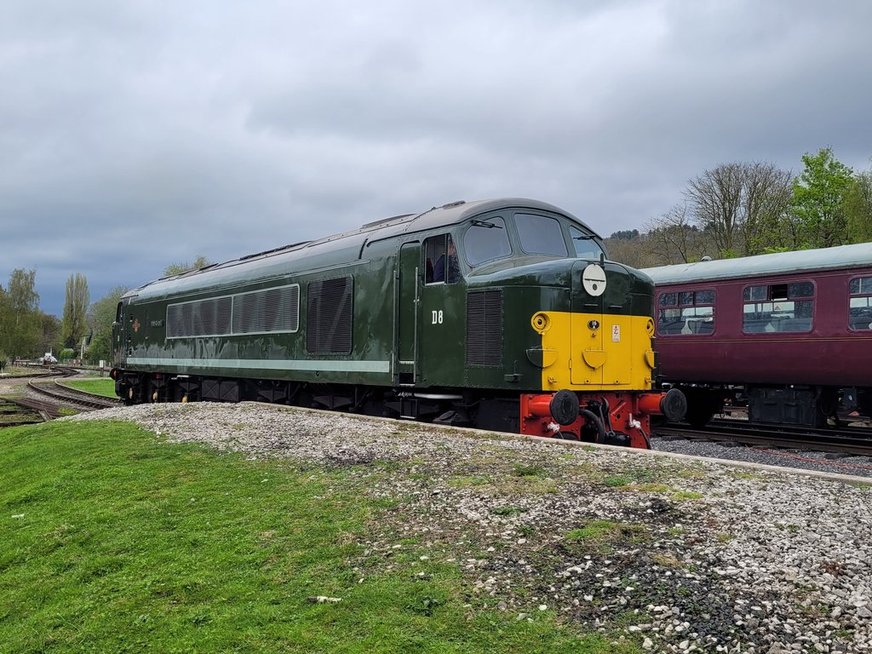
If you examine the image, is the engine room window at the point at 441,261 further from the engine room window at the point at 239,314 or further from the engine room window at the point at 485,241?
the engine room window at the point at 239,314

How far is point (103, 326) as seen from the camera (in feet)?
264

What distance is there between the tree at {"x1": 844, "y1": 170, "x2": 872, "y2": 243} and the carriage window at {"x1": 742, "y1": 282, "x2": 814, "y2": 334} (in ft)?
62.7

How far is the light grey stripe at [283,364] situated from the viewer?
36.9 feet

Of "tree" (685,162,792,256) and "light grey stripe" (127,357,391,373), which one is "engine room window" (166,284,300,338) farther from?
"tree" (685,162,792,256)

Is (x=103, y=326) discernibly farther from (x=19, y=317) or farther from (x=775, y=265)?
(x=775, y=265)

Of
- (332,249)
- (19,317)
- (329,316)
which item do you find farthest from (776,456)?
(19,317)

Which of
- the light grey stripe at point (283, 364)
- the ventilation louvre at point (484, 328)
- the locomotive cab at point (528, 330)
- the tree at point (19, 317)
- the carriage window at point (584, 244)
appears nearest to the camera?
the locomotive cab at point (528, 330)

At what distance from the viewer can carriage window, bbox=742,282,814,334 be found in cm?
1341

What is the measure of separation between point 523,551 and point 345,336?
7694 millimetres

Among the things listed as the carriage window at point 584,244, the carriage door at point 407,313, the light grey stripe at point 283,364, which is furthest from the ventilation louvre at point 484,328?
the carriage window at point 584,244

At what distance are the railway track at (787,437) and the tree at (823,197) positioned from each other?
2003 cm

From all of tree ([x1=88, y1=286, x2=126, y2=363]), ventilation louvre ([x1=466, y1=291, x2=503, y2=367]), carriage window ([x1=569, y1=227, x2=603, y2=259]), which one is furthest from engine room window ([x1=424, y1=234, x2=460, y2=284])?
tree ([x1=88, y1=286, x2=126, y2=363])

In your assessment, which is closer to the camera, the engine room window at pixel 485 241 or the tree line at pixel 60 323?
the engine room window at pixel 485 241

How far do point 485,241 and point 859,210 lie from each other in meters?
26.6
